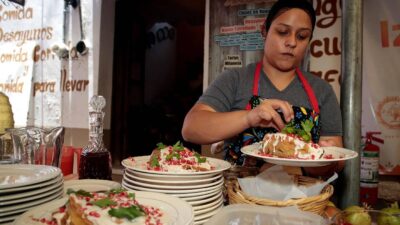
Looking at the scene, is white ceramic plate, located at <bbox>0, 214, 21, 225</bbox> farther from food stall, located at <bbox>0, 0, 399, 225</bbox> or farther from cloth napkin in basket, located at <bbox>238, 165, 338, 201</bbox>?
cloth napkin in basket, located at <bbox>238, 165, 338, 201</bbox>

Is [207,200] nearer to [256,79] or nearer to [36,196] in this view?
[36,196]

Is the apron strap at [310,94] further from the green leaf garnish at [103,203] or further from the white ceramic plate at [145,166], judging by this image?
the green leaf garnish at [103,203]

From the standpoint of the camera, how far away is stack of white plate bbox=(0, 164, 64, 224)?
0.82 m

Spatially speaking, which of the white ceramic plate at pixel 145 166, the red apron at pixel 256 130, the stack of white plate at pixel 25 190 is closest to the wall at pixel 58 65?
the red apron at pixel 256 130

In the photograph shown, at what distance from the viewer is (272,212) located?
97 cm

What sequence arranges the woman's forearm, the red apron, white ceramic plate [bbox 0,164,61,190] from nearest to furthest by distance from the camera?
white ceramic plate [bbox 0,164,61,190] → the woman's forearm → the red apron

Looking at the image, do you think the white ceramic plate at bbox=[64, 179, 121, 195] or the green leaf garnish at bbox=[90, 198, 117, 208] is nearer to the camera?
the green leaf garnish at bbox=[90, 198, 117, 208]

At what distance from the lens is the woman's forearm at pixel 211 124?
1462mm

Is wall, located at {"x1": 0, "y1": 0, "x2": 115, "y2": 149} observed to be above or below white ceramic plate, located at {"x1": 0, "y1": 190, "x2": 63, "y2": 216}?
above

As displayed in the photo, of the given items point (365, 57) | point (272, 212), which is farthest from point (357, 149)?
point (365, 57)

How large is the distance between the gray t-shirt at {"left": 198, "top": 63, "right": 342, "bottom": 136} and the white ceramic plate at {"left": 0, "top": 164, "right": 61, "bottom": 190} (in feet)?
3.11

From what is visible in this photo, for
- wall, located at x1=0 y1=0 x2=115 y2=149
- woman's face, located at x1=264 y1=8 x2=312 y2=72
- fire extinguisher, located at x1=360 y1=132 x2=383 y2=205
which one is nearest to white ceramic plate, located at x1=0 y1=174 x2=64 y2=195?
woman's face, located at x1=264 y1=8 x2=312 y2=72

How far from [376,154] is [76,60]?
3326 mm

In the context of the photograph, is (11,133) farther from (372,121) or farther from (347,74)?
(372,121)
